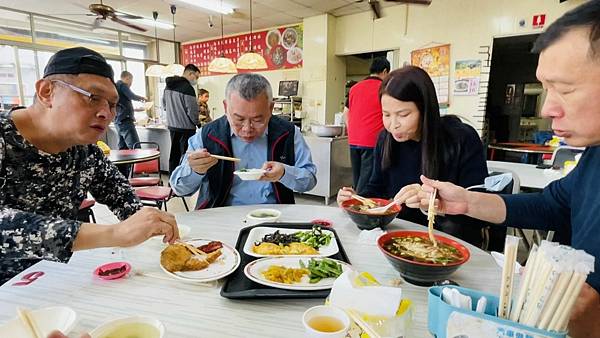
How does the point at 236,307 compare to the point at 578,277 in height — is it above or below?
below

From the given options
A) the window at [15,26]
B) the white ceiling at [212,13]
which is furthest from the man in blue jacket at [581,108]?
the window at [15,26]

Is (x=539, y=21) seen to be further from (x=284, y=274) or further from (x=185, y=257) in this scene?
(x=185, y=257)

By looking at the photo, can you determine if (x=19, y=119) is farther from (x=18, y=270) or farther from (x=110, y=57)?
(x=110, y=57)

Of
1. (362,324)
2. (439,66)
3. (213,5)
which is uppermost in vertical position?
(213,5)

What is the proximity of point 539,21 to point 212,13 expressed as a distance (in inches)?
233

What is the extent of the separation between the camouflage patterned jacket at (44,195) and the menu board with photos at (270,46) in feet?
21.9

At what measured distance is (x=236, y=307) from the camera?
92 cm


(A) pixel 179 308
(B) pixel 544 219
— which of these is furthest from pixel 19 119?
(B) pixel 544 219

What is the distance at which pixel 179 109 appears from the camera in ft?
18.8

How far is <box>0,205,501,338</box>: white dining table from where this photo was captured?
0.83m

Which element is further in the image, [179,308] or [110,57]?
[110,57]

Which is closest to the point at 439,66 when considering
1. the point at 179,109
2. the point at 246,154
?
the point at 179,109

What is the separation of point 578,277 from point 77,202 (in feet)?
5.78

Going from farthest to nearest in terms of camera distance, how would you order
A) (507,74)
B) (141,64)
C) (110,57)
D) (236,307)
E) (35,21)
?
(141,64)
(110,57)
(507,74)
(35,21)
(236,307)
